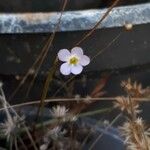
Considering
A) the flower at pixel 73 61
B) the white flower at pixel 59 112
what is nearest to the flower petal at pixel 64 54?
the flower at pixel 73 61

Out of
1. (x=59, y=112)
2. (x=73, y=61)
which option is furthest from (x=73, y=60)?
(x=59, y=112)

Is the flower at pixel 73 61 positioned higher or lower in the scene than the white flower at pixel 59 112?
higher

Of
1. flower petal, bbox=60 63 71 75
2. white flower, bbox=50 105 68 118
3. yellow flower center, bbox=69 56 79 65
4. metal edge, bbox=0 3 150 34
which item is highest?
metal edge, bbox=0 3 150 34

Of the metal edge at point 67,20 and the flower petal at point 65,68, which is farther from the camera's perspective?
the metal edge at point 67,20

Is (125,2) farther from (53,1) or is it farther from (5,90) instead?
(5,90)

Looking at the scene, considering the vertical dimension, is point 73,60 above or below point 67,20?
below

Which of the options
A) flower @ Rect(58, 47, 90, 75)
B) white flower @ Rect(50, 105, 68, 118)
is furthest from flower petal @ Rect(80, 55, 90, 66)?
white flower @ Rect(50, 105, 68, 118)

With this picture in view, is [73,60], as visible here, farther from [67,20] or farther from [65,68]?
[67,20]

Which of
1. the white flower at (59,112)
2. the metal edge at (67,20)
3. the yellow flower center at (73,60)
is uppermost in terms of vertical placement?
the metal edge at (67,20)

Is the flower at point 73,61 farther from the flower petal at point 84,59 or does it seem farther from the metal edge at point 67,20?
the metal edge at point 67,20

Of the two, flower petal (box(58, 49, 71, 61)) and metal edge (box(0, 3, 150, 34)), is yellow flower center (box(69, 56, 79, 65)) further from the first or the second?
metal edge (box(0, 3, 150, 34))

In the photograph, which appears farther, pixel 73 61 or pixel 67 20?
pixel 67 20

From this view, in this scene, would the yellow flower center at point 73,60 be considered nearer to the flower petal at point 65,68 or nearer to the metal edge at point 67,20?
the flower petal at point 65,68

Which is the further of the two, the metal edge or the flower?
the metal edge
